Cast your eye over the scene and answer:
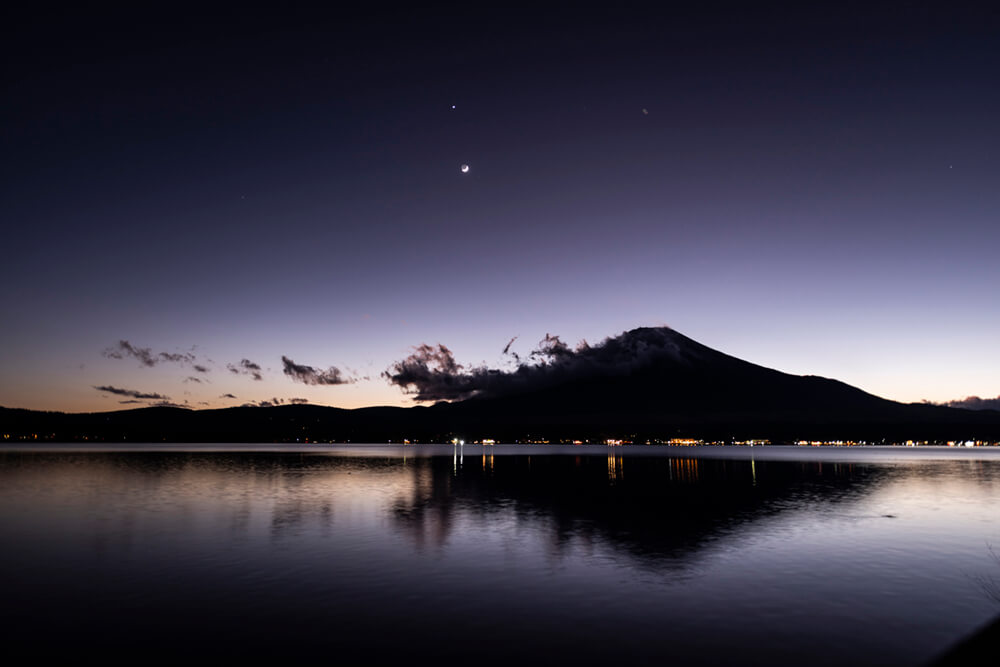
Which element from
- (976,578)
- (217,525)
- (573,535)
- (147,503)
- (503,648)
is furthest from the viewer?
(147,503)

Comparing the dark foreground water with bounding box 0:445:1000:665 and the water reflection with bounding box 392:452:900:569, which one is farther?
the water reflection with bounding box 392:452:900:569

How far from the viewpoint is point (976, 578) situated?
2409cm

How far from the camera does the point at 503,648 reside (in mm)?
15695

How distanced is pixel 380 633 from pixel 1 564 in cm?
1870

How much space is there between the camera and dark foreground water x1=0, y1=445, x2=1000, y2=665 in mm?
15930

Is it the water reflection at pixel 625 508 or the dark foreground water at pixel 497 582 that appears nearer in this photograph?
the dark foreground water at pixel 497 582

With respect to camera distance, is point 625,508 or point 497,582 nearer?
point 497,582

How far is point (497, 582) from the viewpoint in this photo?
74.6ft

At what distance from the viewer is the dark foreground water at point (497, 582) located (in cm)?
1593

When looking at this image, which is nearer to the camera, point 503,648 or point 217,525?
point 503,648

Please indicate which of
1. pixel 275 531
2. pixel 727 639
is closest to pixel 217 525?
pixel 275 531

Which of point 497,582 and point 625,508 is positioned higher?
point 497,582

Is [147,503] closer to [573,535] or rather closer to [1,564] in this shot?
[1,564]

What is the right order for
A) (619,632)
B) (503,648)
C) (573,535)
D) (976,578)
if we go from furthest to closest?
1. (573,535)
2. (976,578)
3. (619,632)
4. (503,648)
